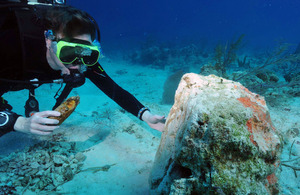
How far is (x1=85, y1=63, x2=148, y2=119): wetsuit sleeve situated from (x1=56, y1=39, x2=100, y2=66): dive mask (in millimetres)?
611

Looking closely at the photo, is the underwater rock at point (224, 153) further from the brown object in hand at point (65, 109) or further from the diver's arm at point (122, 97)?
the brown object in hand at point (65, 109)

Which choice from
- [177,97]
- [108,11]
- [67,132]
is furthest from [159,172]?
[108,11]

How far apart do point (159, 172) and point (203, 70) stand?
494 cm

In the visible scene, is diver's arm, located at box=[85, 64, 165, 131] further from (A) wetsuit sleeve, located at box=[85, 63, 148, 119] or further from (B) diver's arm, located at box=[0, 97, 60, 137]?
(B) diver's arm, located at box=[0, 97, 60, 137]

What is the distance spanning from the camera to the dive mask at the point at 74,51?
7.30 feet

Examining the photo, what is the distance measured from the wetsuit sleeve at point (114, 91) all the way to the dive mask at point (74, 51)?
24.1 inches

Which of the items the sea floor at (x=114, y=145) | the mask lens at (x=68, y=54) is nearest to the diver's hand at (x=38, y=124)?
the sea floor at (x=114, y=145)

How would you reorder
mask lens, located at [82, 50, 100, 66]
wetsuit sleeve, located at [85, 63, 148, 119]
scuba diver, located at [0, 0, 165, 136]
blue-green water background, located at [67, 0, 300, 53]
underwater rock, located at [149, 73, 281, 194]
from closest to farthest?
1. underwater rock, located at [149, 73, 281, 194]
2. scuba diver, located at [0, 0, 165, 136]
3. mask lens, located at [82, 50, 100, 66]
4. wetsuit sleeve, located at [85, 63, 148, 119]
5. blue-green water background, located at [67, 0, 300, 53]

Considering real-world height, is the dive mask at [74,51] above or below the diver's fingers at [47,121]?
above

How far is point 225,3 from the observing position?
86.0 m

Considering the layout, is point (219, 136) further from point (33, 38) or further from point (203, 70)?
point (203, 70)

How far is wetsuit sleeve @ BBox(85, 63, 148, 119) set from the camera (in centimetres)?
289

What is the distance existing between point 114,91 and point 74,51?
110 centimetres

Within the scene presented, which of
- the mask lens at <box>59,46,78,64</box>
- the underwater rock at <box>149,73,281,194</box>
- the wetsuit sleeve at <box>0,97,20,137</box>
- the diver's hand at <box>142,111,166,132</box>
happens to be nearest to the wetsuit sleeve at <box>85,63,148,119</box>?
the diver's hand at <box>142,111,166,132</box>
